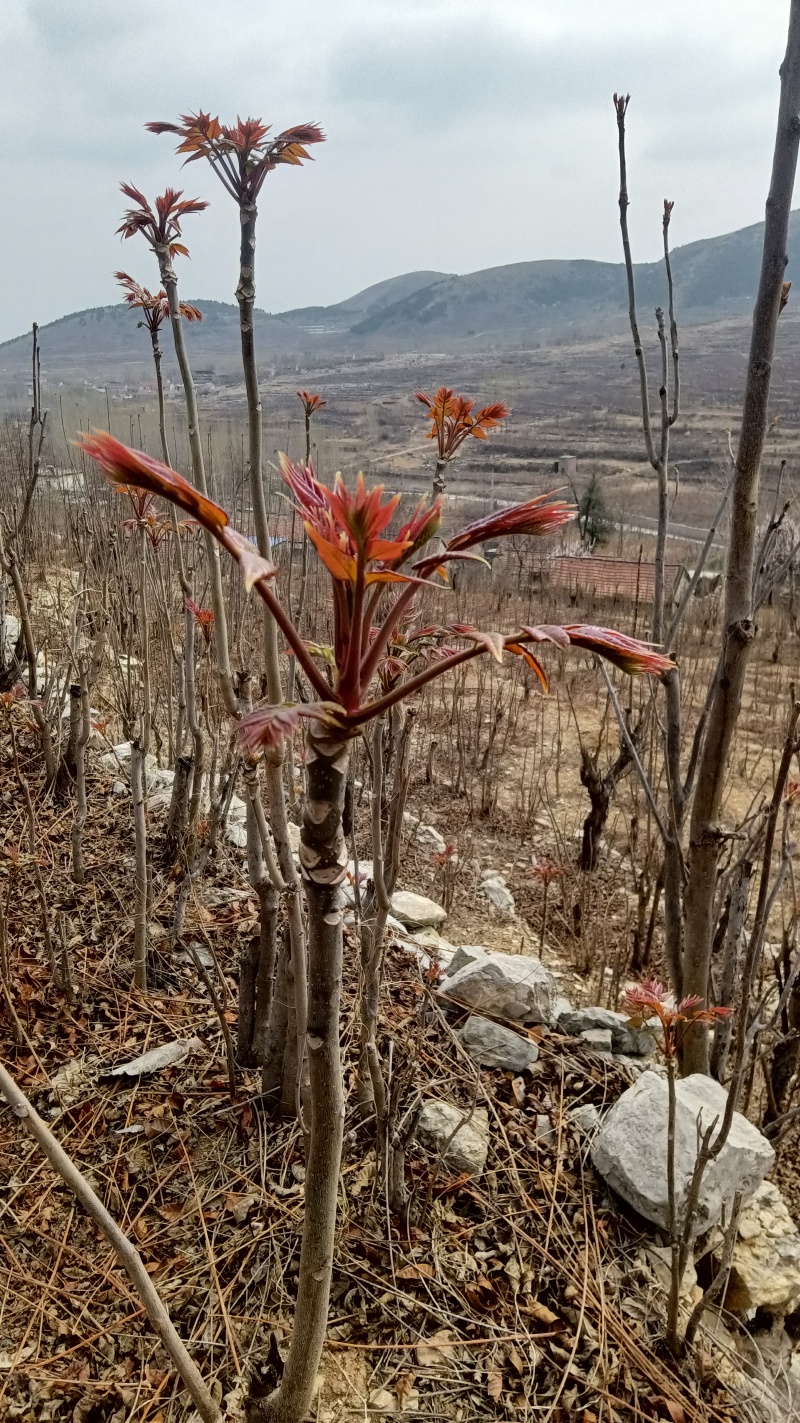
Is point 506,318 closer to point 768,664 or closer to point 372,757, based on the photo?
point 768,664

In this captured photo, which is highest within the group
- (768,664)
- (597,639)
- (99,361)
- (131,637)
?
(99,361)

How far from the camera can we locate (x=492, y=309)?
12700 cm

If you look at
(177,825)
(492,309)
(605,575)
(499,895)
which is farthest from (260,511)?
(492,309)

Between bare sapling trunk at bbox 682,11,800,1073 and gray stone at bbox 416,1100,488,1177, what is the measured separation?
0.63 metres

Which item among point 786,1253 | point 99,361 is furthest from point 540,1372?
point 99,361

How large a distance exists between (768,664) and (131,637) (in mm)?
9853

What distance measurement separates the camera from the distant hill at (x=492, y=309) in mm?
93312

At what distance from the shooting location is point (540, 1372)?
135cm

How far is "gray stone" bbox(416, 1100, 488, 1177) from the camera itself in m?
1.66

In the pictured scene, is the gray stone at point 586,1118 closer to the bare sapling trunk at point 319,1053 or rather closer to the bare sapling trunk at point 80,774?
the bare sapling trunk at point 319,1053

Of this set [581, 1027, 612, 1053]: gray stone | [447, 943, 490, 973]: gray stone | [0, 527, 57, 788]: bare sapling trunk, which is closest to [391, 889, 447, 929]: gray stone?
[447, 943, 490, 973]: gray stone

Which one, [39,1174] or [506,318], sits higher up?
[506,318]

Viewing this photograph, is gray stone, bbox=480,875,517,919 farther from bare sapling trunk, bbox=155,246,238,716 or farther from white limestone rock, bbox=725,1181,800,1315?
bare sapling trunk, bbox=155,246,238,716

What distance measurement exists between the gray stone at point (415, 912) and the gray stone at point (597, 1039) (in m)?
1.16
